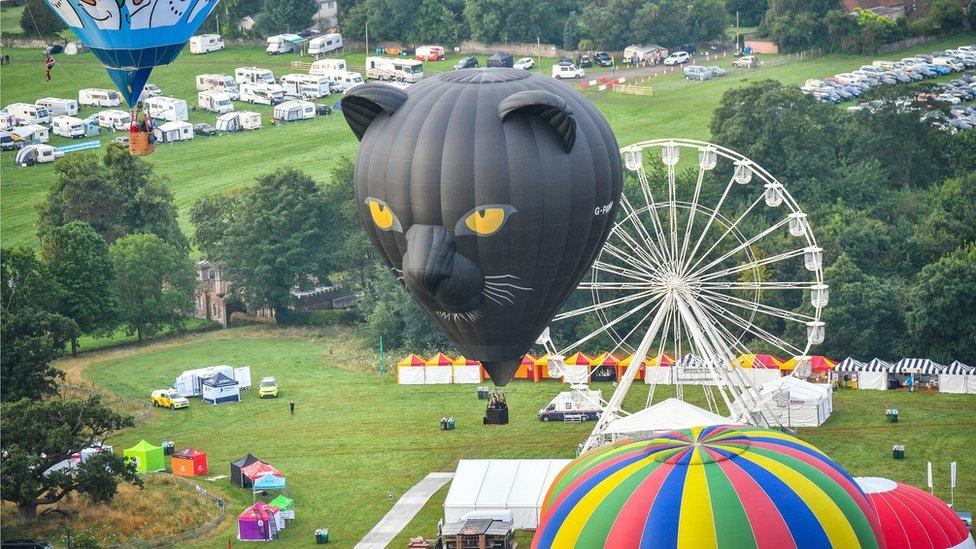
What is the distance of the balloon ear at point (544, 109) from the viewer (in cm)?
5294

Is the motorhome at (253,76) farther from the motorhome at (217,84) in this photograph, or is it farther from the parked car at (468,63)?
the parked car at (468,63)

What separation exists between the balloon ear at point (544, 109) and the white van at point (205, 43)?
79.0 metres

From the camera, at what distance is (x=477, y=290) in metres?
54.4

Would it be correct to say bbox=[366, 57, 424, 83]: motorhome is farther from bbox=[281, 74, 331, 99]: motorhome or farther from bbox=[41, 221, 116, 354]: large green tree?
bbox=[41, 221, 116, 354]: large green tree

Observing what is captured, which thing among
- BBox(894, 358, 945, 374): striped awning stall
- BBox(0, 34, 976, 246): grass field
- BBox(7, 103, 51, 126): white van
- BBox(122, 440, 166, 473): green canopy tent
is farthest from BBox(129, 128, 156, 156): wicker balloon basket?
BBox(7, 103, 51, 126): white van

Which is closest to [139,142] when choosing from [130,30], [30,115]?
[130,30]

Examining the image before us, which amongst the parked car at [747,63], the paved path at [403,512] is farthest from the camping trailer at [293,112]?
the paved path at [403,512]

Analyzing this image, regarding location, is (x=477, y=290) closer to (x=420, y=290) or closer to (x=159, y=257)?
(x=420, y=290)

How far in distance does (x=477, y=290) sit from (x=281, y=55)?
76.4 meters

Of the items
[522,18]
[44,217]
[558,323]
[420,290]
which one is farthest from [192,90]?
[420,290]

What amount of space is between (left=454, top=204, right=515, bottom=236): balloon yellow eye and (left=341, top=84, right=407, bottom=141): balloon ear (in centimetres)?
365

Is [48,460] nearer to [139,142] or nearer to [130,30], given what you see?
[139,142]

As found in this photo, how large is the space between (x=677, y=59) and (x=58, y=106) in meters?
34.4

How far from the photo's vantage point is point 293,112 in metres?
115
